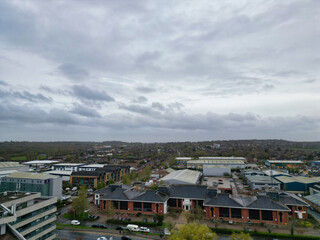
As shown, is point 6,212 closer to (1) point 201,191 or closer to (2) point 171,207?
(2) point 171,207

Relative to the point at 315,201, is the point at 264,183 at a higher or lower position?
higher

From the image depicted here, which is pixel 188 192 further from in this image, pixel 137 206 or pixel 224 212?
pixel 137 206

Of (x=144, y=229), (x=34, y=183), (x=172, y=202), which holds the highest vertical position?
(x=34, y=183)

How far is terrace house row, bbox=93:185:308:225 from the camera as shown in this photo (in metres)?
33.1

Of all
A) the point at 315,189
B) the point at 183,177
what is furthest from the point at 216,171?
the point at 315,189

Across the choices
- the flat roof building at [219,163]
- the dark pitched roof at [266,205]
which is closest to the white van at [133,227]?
the dark pitched roof at [266,205]

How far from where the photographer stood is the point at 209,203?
1378 inches

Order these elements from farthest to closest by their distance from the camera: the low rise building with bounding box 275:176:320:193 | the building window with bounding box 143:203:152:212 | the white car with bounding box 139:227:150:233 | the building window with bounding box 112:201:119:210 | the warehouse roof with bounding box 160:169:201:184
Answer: the warehouse roof with bounding box 160:169:201:184 < the low rise building with bounding box 275:176:320:193 < the building window with bounding box 112:201:119:210 < the building window with bounding box 143:203:152:212 < the white car with bounding box 139:227:150:233

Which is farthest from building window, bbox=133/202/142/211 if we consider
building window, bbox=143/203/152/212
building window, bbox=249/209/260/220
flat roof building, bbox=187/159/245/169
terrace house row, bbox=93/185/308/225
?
flat roof building, bbox=187/159/245/169

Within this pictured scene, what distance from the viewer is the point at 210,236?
20.0m

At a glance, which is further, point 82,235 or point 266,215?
point 266,215

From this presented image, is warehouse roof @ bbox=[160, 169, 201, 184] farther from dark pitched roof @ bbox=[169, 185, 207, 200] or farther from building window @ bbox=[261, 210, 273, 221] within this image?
building window @ bbox=[261, 210, 273, 221]

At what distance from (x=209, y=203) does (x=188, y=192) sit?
270 inches

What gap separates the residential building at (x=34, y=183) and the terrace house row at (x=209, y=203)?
9784 millimetres
